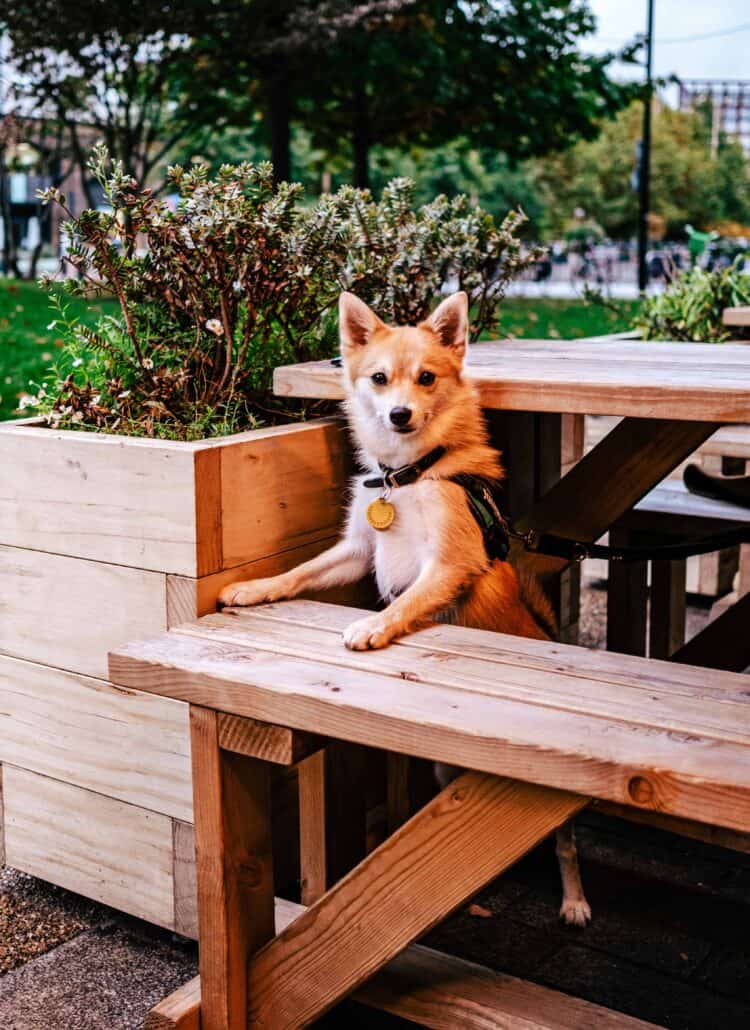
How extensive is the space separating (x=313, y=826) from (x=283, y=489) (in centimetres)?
84

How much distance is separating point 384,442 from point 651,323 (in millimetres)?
3755

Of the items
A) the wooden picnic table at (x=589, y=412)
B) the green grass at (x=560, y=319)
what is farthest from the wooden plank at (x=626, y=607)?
the green grass at (x=560, y=319)

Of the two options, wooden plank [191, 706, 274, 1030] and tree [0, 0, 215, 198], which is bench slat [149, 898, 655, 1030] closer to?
wooden plank [191, 706, 274, 1030]

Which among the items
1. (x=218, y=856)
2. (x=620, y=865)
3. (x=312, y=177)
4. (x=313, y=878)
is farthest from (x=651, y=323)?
(x=312, y=177)

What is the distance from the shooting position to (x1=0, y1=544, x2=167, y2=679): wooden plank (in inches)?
102

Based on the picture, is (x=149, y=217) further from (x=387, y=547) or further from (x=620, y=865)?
(x=620, y=865)

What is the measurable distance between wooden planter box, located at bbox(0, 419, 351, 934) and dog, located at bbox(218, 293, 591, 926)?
0.15 m

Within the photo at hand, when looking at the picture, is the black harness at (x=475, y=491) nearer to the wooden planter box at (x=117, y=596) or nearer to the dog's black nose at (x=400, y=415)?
the dog's black nose at (x=400, y=415)

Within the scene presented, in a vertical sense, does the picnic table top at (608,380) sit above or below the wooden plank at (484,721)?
above

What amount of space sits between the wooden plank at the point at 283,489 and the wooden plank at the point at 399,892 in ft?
2.72

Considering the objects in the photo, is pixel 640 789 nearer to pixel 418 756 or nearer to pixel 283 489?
pixel 418 756

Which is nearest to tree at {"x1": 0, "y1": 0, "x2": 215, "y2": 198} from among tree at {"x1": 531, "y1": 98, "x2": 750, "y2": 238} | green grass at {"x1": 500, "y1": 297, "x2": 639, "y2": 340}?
green grass at {"x1": 500, "y1": 297, "x2": 639, "y2": 340}

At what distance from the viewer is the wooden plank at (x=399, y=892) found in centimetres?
190

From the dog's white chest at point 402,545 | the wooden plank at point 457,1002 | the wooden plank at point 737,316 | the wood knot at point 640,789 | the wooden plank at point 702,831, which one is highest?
the wooden plank at point 737,316
